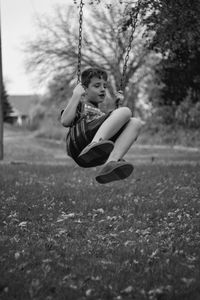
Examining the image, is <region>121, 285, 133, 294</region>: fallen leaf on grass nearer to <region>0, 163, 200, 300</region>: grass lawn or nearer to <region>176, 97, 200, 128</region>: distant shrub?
<region>0, 163, 200, 300</region>: grass lawn

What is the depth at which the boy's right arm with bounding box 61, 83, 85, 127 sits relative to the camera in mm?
5773

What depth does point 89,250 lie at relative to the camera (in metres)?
5.30

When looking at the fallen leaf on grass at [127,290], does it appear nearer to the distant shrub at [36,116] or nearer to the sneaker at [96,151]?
the sneaker at [96,151]

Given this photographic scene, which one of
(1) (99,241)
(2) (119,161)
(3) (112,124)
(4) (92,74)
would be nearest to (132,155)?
(4) (92,74)

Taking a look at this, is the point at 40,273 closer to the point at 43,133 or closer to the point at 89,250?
the point at 89,250

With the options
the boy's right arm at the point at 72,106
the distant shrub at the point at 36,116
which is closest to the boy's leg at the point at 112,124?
the boy's right arm at the point at 72,106

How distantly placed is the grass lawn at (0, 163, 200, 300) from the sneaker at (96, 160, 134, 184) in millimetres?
732

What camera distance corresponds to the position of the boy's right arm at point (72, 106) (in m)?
5.77

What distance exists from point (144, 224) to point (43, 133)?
124ft

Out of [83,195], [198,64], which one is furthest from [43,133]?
[83,195]

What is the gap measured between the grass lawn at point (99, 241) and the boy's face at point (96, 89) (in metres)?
1.60

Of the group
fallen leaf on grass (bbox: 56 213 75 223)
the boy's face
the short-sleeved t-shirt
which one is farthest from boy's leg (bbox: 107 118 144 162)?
fallen leaf on grass (bbox: 56 213 75 223)

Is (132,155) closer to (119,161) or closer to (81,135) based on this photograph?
(81,135)

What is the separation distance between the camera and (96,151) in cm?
534
